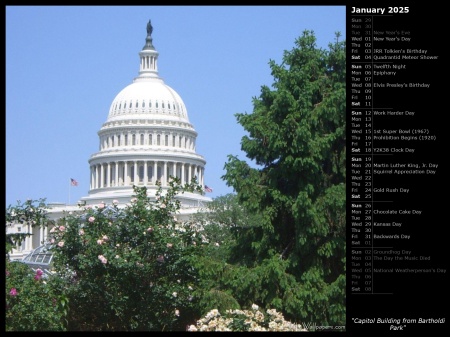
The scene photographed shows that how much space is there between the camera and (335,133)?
90.3 feet

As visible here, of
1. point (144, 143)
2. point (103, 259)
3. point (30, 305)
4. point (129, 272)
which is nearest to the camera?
point (30, 305)

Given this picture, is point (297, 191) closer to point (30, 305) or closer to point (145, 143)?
point (30, 305)

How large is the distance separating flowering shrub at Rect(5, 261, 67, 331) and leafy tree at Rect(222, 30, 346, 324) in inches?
193

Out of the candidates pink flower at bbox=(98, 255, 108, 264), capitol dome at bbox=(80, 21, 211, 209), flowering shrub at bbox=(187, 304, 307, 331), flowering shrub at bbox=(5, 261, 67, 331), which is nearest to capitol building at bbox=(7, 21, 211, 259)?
capitol dome at bbox=(80, 21, 211, 209)

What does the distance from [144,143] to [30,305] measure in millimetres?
123995

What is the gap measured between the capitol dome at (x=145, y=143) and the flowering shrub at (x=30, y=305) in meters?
112

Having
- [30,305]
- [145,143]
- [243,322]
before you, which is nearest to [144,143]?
[145,143]

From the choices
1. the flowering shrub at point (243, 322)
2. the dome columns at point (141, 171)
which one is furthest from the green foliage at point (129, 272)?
the dome columns at point (141, 171)

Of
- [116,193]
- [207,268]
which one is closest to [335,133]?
[207,268]

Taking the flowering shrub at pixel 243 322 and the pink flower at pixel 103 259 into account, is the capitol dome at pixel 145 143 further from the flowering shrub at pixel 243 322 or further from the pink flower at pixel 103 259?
the flowering shrub at pixel 243 322

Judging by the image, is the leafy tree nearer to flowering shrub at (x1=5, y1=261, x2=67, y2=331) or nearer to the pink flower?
the pink flower

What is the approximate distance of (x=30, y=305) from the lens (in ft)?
76.7

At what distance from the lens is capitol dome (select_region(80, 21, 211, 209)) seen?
143 meters
